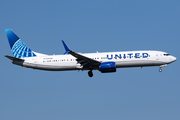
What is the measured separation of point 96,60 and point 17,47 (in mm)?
15357

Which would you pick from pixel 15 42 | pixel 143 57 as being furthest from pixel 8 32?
pixel 143 57

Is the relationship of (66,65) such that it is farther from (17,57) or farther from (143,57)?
(143,57)

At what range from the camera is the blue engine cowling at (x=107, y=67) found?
54219 mm

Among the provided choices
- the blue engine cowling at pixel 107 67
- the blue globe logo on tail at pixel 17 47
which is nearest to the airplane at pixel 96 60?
the blue engine cowling at pixel 107 67

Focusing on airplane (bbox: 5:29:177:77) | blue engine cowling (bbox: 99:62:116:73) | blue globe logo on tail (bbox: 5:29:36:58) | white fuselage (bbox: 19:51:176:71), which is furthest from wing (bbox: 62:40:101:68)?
blue globe logo on tail (bbox: 5:29:36:58)

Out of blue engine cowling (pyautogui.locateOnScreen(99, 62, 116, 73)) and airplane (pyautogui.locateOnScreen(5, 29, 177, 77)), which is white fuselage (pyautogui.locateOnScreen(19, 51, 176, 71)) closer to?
airplane (pyautogui.locateOnScreen(5, 29, 177, 77))

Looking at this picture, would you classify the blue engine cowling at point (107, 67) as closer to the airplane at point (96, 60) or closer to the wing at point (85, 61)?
the airplane at point (96, 60)

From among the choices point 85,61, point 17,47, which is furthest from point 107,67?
point 17,47

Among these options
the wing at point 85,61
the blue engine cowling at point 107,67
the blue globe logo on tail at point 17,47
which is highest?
the blue globe logo on tail at point 17,47

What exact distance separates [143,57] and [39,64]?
18280mm

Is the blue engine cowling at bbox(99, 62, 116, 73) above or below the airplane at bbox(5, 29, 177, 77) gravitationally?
below

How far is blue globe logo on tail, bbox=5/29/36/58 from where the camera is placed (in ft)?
194

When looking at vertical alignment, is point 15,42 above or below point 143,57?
above

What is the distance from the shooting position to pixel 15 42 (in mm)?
60344
